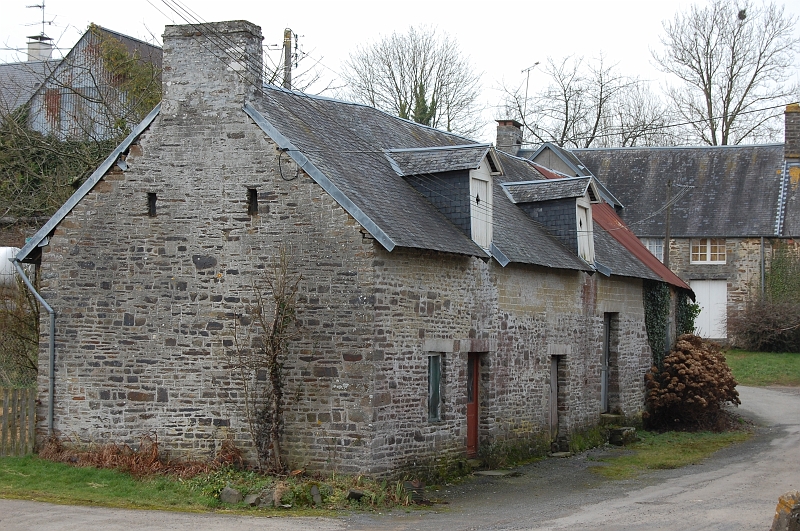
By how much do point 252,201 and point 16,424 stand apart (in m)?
5.45

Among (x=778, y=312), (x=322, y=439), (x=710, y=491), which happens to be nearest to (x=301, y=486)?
(x=322, y=439)

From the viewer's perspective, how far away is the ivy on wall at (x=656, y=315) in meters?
24.6

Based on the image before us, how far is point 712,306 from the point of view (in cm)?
3766

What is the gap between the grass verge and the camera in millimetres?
13312

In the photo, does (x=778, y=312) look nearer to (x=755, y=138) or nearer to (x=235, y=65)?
(x=755, y=138)

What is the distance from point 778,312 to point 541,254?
19115 mm

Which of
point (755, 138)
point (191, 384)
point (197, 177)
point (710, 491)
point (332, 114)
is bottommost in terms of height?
point (710, 491)

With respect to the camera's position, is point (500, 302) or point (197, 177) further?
point (500, 302)

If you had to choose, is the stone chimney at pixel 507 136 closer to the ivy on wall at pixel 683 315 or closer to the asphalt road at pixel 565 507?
the ivy on wall at pixel 683 315

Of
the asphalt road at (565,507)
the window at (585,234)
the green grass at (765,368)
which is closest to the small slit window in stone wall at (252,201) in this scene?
the asphalt road at (565,507)

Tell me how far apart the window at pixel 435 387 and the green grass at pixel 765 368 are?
61.6 ft

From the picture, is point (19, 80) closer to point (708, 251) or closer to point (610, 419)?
point (610, 419)

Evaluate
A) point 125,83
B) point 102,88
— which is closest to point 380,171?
point 125,83

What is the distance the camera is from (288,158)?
584 inches
